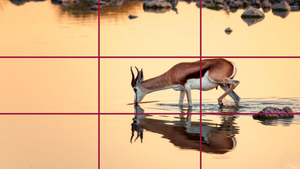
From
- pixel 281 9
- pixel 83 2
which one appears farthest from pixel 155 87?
pixel 83 2

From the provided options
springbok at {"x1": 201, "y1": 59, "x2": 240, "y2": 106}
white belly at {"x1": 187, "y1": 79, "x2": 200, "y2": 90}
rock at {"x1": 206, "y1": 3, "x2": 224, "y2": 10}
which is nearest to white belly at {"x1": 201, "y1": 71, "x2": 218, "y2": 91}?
springbok at {"x1": 201, "y1": 59, "x2": 240, "y2": 106}

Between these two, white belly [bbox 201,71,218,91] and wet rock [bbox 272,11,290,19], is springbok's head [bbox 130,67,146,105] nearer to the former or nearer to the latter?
white belly [bbox 201,71,218,91]

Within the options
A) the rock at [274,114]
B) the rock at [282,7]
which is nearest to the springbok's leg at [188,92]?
the rock at [274,114]

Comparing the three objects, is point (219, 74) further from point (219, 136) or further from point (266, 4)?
point (266, 4)

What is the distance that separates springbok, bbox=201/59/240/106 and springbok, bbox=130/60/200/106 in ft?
0.67

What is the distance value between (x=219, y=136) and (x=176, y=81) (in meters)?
3.99

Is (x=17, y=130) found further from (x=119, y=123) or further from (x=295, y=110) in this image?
(x=295, y=110)

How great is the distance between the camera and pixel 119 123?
12.4 metres

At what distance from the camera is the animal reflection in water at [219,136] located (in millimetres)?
10055

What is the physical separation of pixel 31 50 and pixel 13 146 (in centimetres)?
1105

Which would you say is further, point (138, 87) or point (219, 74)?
point (138, 87)

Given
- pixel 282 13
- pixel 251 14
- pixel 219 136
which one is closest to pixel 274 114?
pixel 219 136

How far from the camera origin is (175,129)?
38.2ft

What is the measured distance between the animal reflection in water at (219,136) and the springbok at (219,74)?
5.23 ft
